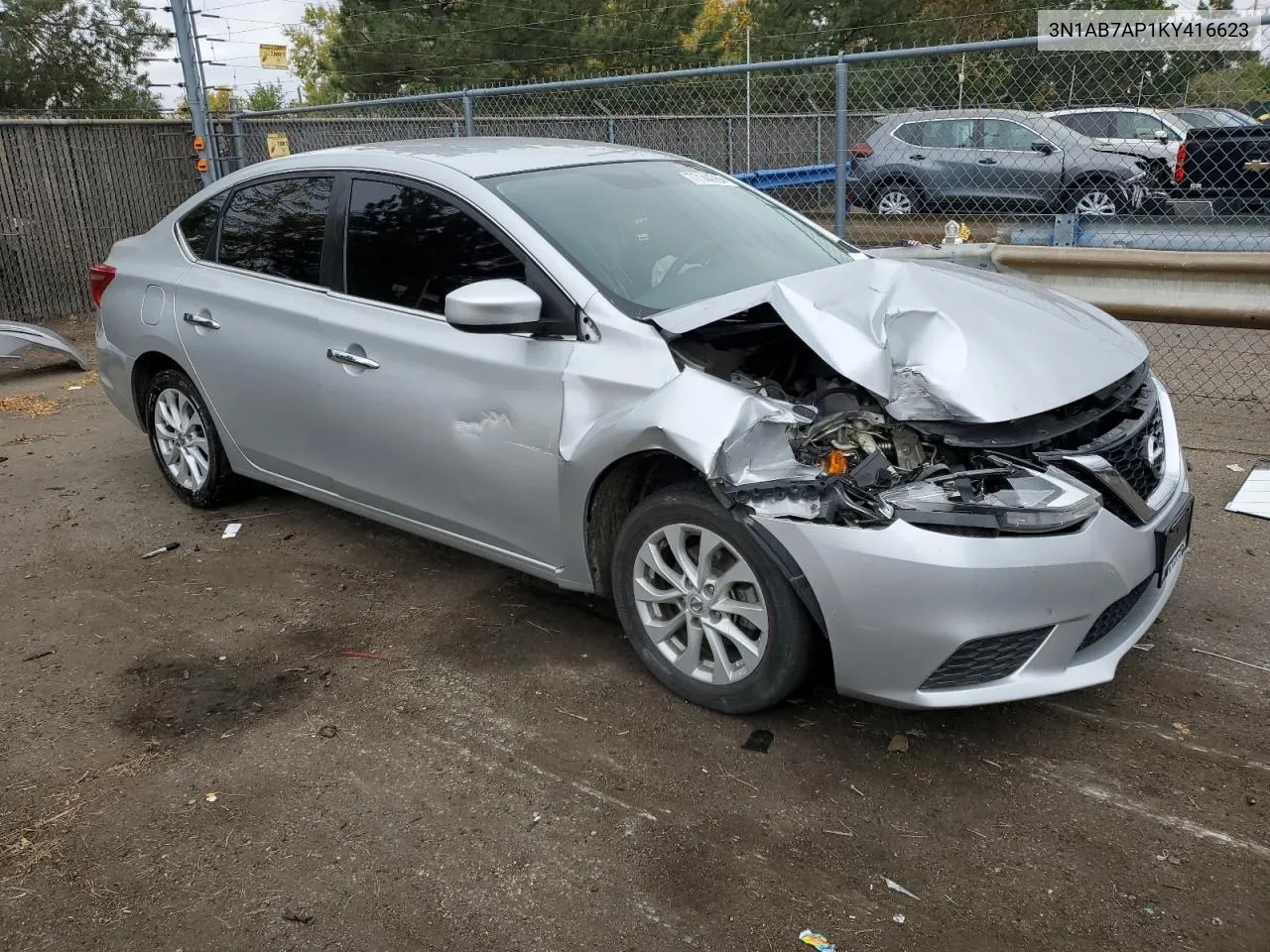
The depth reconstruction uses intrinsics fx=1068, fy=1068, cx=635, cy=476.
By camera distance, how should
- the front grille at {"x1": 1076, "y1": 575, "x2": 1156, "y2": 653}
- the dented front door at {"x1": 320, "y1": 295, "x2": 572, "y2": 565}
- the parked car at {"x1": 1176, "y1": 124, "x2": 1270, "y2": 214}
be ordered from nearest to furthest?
the front grille at {"x1": 1076, "y1": 575, "x2": 1156, "y2": 653}
the dented front door at {"x1": 320, "y1": 295, "x2": 572, "y2": 565}
the parked car at {"x1": 1176, "y1": 124, "x2": 1270, "y2": 214}

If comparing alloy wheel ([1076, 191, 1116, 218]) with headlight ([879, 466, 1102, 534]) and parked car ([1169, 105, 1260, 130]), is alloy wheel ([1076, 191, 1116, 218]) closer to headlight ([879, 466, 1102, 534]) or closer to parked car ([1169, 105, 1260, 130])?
parked car ([1169, 105, 1260, 130])

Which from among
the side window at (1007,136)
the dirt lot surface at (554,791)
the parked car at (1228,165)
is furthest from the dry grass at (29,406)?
the parked car at (1228,165)

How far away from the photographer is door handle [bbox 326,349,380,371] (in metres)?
4.05

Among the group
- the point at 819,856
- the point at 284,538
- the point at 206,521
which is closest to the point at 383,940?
the point at 819,856

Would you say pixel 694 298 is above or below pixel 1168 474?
above

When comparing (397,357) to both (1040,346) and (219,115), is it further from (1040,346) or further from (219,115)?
(219,115)

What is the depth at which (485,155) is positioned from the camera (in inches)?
167

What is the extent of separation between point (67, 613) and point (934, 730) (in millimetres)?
3431

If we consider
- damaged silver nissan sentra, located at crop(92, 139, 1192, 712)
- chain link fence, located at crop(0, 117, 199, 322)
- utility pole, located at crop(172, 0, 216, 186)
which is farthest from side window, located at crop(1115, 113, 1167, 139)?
chain link fence, located at crop(0, 117, 199, 322)

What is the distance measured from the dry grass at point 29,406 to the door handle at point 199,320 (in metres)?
3.57

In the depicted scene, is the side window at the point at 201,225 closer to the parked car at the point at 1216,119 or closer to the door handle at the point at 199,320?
the door handle at the point at 199,320

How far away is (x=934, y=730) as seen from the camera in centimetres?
328

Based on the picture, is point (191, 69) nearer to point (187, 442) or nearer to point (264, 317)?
point (187, 442)

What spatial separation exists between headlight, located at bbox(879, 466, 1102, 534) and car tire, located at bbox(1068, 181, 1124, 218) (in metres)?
8.19
